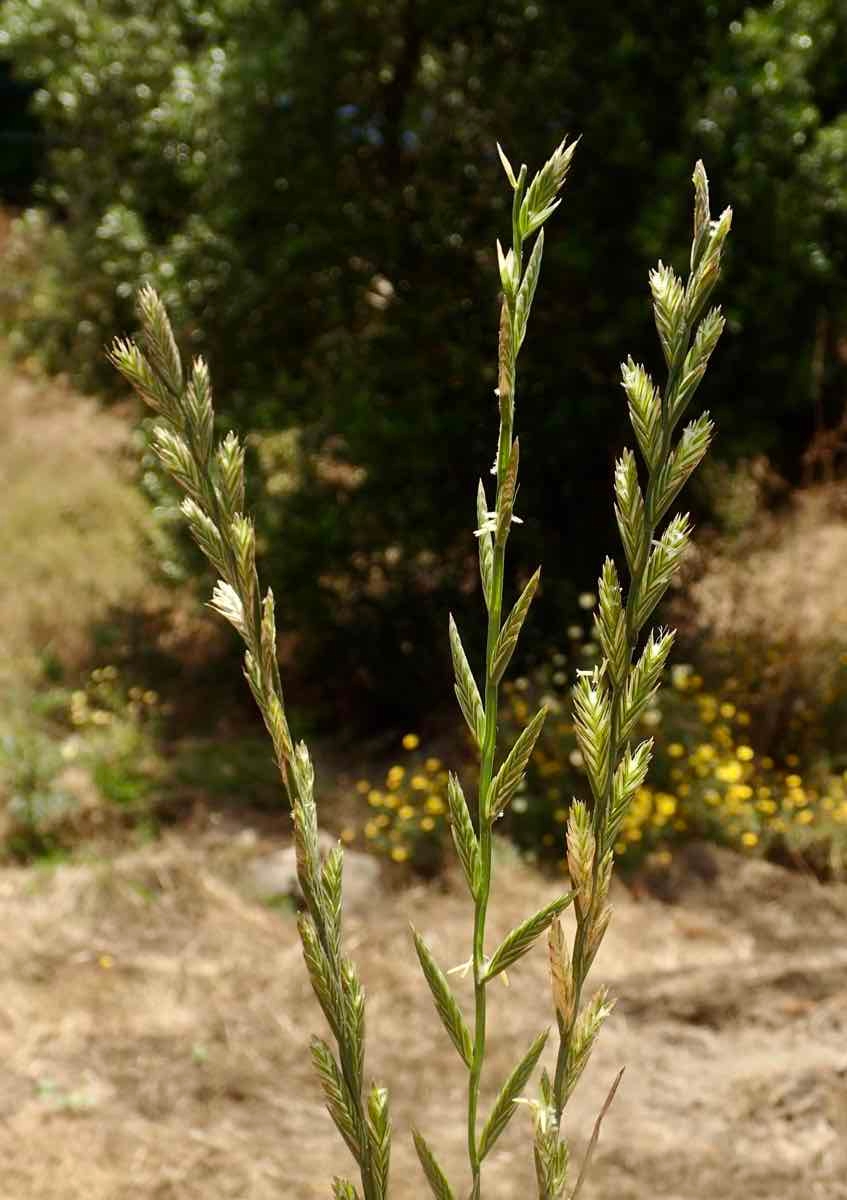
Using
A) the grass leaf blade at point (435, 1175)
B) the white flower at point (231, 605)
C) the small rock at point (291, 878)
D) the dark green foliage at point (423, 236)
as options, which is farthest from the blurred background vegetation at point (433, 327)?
the white flower at point (231, 605)

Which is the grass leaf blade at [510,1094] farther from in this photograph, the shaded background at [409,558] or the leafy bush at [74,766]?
the leafy bush at [74,766]

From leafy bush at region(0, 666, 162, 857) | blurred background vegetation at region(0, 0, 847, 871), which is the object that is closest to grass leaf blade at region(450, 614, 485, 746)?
blurred background vegetation at region(0, 0, 847, 871)

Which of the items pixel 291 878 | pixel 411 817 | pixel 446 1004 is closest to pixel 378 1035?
pixel 291 878

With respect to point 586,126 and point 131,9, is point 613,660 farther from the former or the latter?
point 131,9

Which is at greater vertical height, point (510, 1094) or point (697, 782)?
point (697, 782)

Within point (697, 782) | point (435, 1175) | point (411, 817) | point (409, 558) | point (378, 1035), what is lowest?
point (435, 1175)

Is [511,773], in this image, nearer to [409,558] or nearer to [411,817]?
[411,817]
